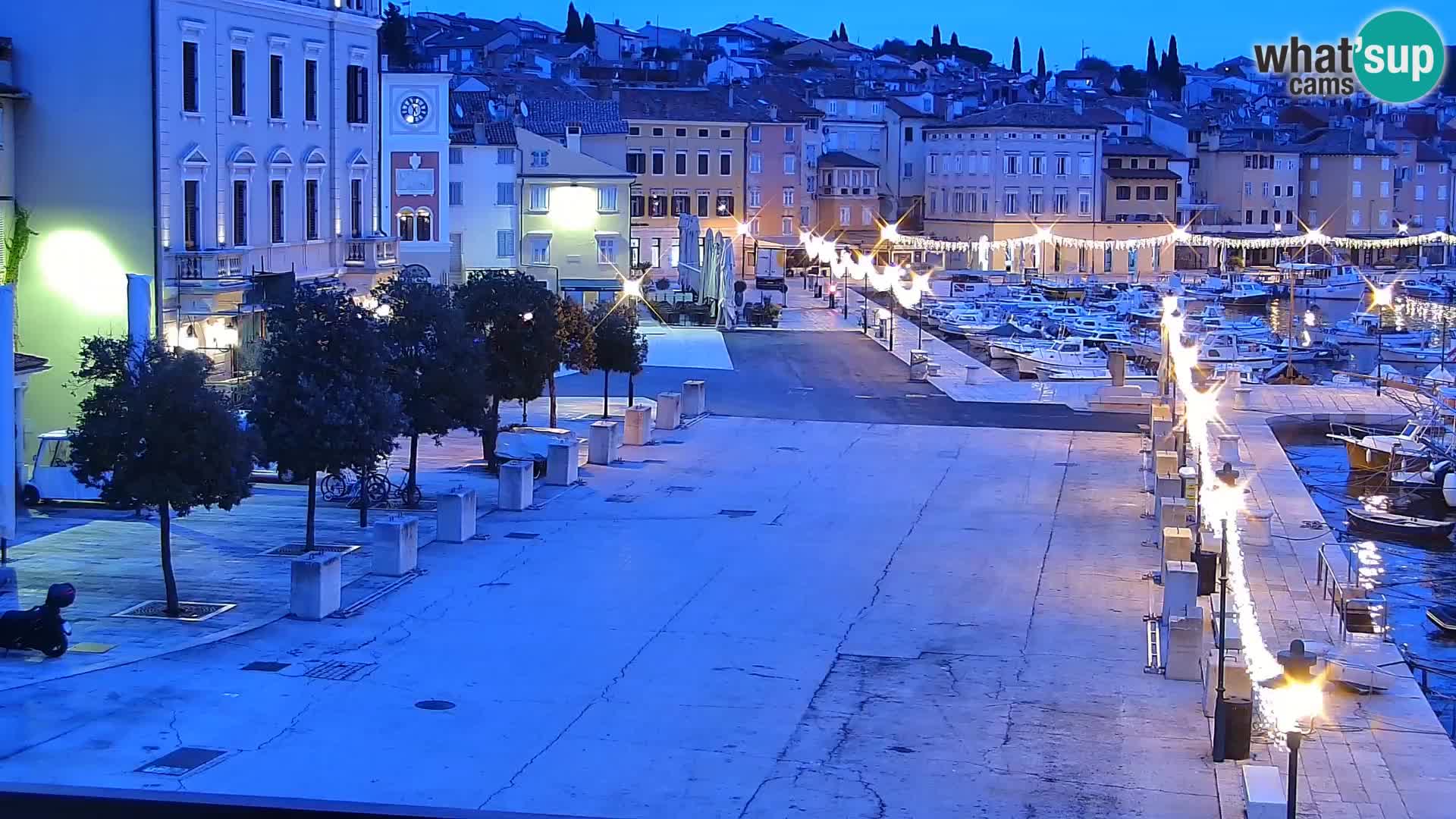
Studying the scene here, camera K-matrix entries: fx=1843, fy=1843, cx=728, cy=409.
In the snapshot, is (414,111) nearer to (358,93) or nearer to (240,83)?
(358,93)

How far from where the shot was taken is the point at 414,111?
185 feet

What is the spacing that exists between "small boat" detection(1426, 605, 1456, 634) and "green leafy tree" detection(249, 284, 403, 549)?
47.1ft

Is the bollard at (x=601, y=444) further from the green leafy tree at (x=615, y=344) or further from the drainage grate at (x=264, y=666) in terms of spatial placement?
the drainage grate at (x=264, y=666)

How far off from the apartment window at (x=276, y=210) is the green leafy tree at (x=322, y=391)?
465 inches

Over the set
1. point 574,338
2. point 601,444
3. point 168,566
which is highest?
point 574,338

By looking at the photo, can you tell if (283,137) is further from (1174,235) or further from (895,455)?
(1174,235)

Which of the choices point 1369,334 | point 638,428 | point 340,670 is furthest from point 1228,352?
point 340,670

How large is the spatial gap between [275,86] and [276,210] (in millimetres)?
2407

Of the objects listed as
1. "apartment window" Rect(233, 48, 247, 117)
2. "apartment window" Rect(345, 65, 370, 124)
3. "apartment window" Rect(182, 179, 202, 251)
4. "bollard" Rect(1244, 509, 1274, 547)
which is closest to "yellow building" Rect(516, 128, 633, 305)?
"apartment window" Rect(345, 65, 370, 124)

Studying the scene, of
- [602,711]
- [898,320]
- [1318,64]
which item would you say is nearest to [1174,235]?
[898,320]

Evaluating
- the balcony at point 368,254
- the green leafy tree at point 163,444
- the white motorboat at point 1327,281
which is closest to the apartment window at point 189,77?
the balcony at point 368,254

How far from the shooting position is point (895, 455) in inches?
1399

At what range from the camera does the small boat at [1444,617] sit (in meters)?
25.0

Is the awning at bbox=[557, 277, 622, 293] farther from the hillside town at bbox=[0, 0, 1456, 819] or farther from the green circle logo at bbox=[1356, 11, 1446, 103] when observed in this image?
the green circle logo at bbox=[1356, 11, 1446, 103]
